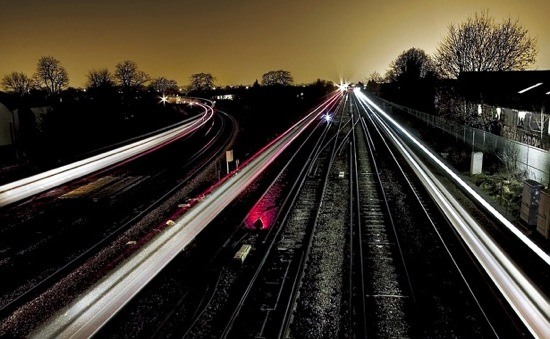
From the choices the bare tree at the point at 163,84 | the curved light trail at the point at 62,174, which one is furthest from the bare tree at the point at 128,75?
the curved light trail at the point at 62,174

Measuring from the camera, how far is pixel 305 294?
30.5 ft

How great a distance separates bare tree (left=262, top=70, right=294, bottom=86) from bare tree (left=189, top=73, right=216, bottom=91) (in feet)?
73.1

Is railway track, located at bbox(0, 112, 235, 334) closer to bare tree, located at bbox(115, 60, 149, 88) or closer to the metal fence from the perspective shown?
the metal fence

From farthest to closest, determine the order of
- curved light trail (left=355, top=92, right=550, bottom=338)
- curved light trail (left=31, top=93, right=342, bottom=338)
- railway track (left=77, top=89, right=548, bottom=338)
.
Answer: railway track (left=77, top=89, right=548, bottom=338) < curved light trail (left=355, top=92, right=550, bottom=338) < curved light trail (left=31, top=93, right=342, bottom=338)

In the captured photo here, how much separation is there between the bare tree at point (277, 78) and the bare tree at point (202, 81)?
2227cm

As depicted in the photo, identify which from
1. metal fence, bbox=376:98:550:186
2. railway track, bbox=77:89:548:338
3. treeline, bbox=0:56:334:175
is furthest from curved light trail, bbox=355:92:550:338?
treeline, bbox=0:56:334:175

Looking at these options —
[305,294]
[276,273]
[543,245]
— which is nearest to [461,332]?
[305,294]

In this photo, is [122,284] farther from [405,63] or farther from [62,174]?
[405,63]

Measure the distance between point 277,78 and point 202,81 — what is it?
31268 mm

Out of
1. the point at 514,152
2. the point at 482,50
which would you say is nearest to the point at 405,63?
the point at 482,50

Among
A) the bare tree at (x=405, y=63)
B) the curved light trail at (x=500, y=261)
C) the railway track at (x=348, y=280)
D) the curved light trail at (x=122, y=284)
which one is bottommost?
the railway track at (x=348, y=280)

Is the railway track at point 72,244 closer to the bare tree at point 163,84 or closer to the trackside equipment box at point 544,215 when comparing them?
the trackside equipment box at point 544,215

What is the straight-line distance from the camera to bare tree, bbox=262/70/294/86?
190 m

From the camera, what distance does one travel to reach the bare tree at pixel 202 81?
17912 centimetres
